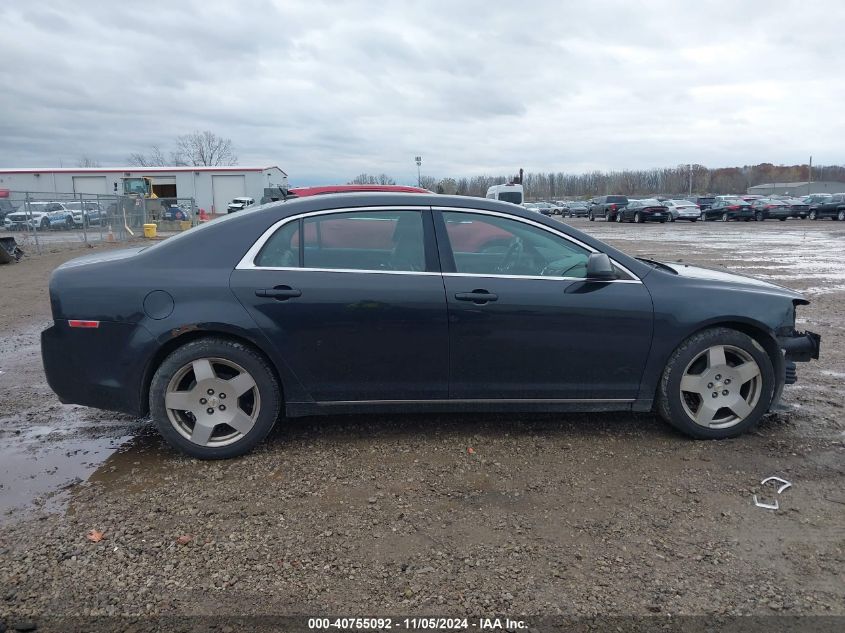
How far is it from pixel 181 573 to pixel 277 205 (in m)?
2.27

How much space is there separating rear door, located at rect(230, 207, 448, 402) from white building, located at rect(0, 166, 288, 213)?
186ft

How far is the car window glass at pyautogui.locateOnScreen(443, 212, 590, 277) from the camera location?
4.00 m

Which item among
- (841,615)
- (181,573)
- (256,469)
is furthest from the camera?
(256,469)

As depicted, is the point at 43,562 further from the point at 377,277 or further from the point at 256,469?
the point at 377,277

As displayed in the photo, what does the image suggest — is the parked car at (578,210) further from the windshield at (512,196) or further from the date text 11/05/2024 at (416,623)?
the date text 11/05/2024 at (416,623)

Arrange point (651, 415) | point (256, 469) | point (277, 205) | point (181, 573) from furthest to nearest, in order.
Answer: point (651, 415) < point (277, 205) < point (256, 469) < point (181, 573)

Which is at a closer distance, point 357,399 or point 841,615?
point 841,615

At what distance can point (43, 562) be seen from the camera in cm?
281

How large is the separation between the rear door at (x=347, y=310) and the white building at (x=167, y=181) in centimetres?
5680

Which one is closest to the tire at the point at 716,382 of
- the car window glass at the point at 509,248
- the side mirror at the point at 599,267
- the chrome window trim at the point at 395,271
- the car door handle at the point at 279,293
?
the chrome window trim at the point at 395,271

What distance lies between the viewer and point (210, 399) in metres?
3.80

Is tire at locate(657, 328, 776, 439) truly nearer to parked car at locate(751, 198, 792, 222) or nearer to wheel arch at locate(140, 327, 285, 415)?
wheel arch at locate(140, 327, 285, 415)

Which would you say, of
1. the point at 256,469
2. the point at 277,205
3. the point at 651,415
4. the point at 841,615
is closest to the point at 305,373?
the point at 256,469

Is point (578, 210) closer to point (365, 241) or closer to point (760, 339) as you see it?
point (760, 339)
